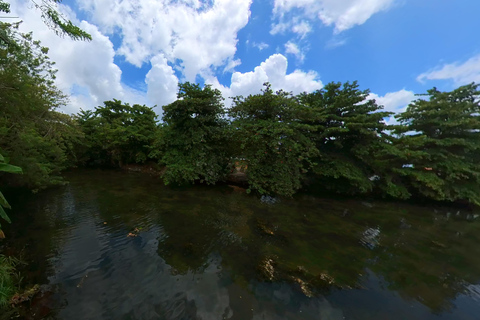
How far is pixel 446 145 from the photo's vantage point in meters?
12.8

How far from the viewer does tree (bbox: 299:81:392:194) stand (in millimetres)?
12680

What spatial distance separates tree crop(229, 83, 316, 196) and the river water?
2.55 meters

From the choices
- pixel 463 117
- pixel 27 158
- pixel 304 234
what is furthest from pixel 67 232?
pixel 463 117

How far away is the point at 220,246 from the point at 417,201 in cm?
1811

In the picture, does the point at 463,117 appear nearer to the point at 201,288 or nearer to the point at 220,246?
the point at 220,246

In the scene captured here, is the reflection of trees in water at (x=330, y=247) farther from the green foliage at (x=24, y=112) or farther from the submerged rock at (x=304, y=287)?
the green foliage at (x=24, y=112)

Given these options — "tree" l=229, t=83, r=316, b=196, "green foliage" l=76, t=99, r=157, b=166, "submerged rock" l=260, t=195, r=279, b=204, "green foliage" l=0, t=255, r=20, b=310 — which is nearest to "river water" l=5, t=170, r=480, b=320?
"green foliage" l=0, t=255, r=20, b=310

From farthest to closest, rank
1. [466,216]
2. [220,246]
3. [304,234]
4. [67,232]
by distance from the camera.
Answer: [466,216]
[304,234]
[67,232]
[220,246]

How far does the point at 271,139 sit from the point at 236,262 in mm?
7818

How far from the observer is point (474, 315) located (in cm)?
429

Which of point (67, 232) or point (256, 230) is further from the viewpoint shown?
point (256, 230)

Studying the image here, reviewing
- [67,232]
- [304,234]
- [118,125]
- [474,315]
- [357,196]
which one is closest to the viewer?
[474,315]

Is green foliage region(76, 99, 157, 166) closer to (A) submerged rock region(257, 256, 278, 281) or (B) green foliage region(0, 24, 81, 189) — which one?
(B) green foliage region(0, 24, 81, 189)

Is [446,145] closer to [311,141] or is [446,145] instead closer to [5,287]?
[311,141]
